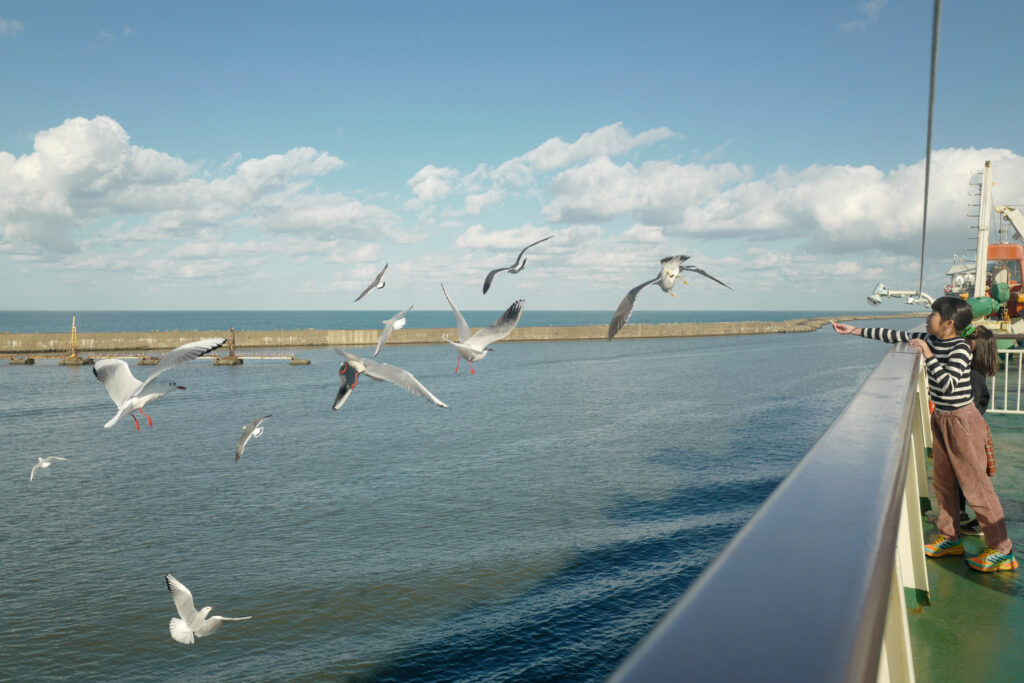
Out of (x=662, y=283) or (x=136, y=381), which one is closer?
(x=662, y=283)

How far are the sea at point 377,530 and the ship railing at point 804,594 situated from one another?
121 millimetres

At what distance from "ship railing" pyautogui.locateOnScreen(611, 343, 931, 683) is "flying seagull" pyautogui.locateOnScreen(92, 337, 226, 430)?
3224mm

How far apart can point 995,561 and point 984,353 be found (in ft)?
6.60

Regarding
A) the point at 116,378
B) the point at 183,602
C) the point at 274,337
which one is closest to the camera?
the point at 116,378

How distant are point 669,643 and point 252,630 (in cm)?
1664

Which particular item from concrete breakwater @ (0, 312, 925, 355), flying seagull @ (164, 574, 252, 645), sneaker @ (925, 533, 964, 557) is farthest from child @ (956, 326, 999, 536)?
concrete breakwater @ (0, 312, 925, 355)

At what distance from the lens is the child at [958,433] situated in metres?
4.90

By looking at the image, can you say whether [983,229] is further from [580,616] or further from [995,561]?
[995,561]

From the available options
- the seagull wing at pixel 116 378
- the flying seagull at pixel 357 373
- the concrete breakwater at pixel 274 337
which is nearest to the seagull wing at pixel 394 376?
the flying seagull at pixel 357 373

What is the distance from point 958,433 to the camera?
16.4ft

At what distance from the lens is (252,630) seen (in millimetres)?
14938

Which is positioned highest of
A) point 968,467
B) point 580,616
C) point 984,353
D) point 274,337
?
point 984,353

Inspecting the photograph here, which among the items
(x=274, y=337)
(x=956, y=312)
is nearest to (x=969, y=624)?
(x=956, y=312)

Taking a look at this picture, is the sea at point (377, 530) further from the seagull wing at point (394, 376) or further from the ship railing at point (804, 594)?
the seagull wing at point (394, 376)
